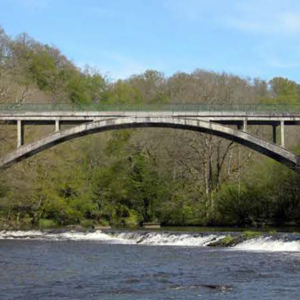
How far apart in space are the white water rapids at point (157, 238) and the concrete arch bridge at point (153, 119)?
186 inches

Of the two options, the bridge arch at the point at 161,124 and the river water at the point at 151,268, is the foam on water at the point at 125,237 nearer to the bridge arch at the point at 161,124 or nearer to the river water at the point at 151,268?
the river water at the point at 151,268

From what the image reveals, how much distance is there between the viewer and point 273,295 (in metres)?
17.2

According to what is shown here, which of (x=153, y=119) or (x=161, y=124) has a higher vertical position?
(x=153, y=119)

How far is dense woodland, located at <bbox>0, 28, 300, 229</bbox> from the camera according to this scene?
151 ft

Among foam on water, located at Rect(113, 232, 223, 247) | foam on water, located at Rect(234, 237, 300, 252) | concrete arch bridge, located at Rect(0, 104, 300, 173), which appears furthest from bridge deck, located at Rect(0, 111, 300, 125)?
foam on water, located at Rect(234, 237, 300, 252)

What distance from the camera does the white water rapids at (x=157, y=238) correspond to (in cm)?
3016

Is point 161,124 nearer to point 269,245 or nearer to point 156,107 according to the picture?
point 156,107

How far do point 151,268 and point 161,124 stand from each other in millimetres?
18905

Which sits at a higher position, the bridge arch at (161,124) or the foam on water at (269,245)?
the bridge arch at (161,124)

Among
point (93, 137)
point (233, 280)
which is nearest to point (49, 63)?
point (93, 137)

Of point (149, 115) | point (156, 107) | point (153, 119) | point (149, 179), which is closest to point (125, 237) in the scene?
point (153, 119)

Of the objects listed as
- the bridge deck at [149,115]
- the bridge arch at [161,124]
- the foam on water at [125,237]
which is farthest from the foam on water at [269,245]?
the bridge deck at [149,115]

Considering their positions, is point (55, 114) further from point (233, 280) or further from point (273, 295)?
point (273, 295)

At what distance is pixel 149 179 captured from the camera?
53219mm
